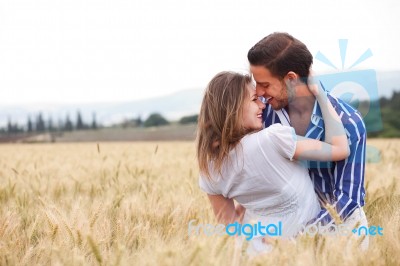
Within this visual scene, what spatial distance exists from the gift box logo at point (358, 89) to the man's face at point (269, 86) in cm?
17

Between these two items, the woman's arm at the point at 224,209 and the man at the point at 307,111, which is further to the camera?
the woman's arm at the point at 224,209

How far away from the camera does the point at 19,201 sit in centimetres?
264

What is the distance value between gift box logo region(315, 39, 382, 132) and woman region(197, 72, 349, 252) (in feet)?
0.31

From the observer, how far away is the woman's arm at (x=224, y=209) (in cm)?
214

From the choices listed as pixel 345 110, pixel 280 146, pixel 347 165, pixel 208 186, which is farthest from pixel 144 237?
pixel 345 110

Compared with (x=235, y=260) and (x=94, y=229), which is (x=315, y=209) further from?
(x=94, y=229)

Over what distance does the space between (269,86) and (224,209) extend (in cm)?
60

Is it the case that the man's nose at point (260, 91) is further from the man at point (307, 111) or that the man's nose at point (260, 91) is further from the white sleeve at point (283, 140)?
the white sleeve at point (283, 140)

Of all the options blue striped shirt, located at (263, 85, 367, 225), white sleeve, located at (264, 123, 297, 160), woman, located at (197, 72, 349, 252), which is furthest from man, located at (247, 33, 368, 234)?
white sleeve, located at (264, 123, 297, 160)

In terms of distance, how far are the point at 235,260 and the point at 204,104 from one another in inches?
32.5

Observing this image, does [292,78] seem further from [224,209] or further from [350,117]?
[224,209]

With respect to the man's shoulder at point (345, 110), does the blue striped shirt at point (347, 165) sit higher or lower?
lower

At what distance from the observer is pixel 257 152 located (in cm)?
188

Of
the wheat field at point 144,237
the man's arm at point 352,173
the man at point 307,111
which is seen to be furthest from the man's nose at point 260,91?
the wheat field at point 144,237
